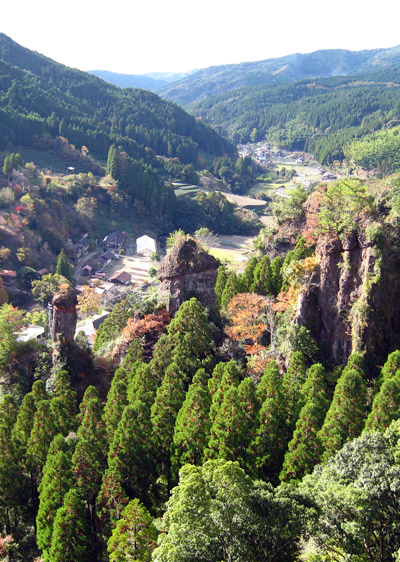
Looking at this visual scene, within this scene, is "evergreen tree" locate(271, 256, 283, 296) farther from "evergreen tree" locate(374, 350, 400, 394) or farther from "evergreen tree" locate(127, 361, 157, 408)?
"evergreen tree" locate(374, 350, 400, 394)

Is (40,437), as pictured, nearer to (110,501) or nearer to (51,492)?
(51,492)

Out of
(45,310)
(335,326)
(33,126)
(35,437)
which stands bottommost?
(45,310)

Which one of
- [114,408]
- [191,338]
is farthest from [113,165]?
[114,408]

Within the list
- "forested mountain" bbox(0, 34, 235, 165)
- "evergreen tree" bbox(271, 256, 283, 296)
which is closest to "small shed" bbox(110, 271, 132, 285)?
"forested mountain" bbox(0, 34, 235, 165)

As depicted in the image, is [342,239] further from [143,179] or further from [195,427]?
[143,179]

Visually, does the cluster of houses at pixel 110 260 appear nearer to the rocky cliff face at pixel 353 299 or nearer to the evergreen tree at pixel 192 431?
the rocky cliff face at pixel 353 299

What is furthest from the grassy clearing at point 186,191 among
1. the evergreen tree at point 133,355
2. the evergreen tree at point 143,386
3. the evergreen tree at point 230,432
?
the evergreen tree at point 230,432

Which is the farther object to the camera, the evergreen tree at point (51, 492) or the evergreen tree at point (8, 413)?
the evergreen tree at point (8, 413)

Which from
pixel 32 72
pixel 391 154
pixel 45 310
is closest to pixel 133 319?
pixel 45 310
